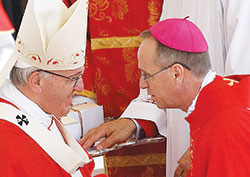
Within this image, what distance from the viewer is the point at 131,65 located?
2955 millimetres

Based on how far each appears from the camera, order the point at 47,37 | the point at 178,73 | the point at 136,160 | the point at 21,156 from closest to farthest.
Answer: the point at 21,156
the point at 47,37
the point at 178,73
the point at 136,160

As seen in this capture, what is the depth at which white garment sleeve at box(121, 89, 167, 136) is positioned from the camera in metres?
2.54

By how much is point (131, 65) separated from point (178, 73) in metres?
0.96

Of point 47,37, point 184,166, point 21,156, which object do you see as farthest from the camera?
point 184,166

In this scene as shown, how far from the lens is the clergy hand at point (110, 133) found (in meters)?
2.34

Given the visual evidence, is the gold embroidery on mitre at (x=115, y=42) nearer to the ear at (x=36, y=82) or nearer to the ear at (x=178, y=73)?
the ear at (x=178, y=73)

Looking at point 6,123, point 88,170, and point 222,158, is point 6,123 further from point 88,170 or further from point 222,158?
point 222,158

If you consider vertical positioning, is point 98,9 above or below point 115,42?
above

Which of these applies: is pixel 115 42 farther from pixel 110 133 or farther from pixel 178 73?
pixel 178 73

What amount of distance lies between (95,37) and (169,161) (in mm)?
842

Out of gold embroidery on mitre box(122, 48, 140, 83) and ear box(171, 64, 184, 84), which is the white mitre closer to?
ear box(171, 64, 184, 84)

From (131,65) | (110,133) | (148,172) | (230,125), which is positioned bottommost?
(148,172)

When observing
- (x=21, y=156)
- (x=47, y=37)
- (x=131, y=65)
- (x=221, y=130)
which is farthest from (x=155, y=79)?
(x=131, y=65)

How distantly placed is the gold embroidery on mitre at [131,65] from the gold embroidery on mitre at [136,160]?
47 centimetres
